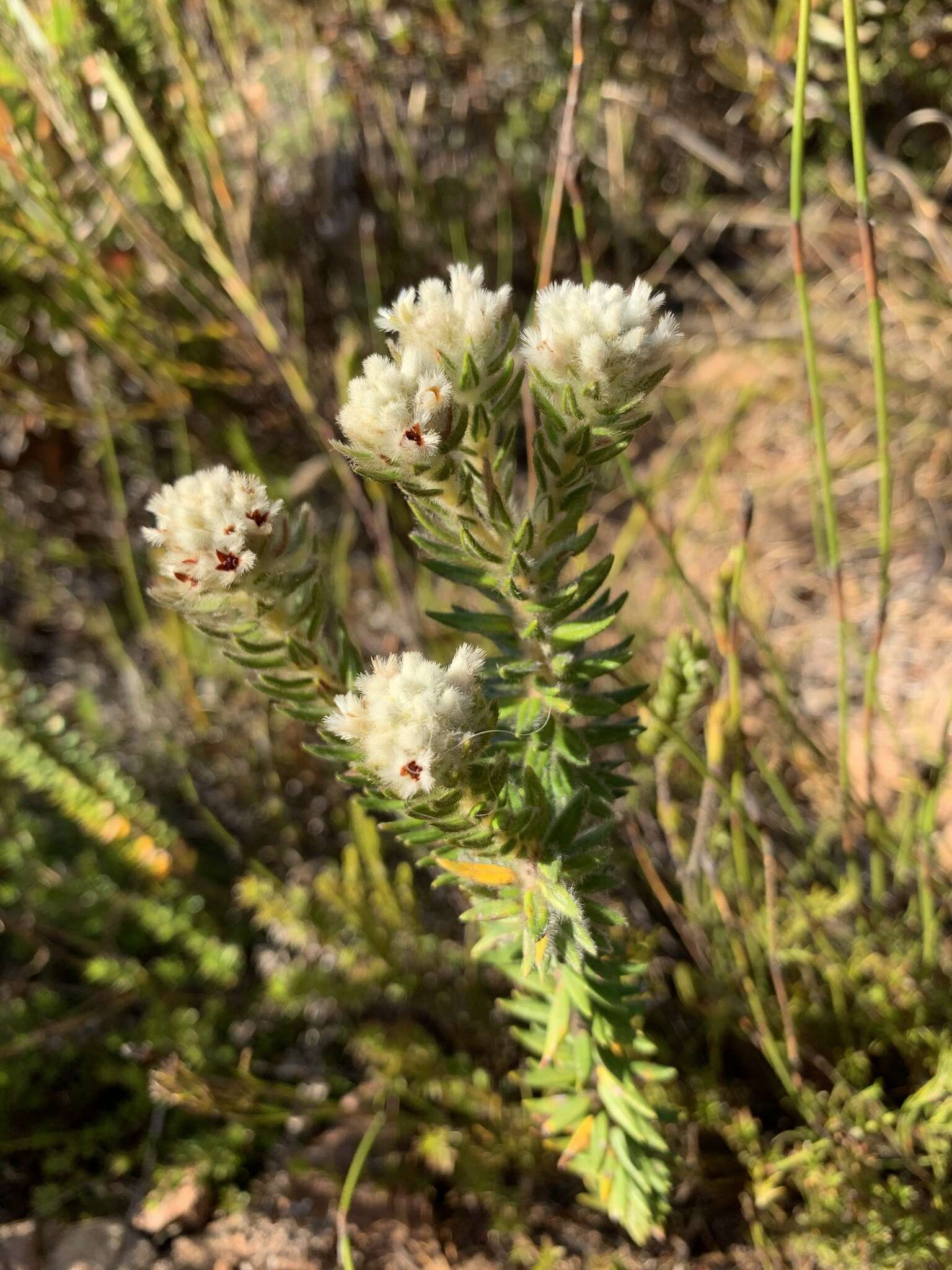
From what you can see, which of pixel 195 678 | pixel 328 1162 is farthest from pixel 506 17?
pixel 328 1162

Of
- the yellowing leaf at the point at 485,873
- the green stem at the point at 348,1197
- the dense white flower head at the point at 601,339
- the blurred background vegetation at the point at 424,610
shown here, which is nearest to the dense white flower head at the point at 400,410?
the dense white flower head at the point at 601,339

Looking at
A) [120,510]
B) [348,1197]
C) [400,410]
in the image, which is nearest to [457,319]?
[400,410]

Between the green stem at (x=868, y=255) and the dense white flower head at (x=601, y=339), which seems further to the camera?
the green stem at (x=868, y=255)

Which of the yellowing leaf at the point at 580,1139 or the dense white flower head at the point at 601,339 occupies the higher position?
the dense white flower head at the point at 601,339

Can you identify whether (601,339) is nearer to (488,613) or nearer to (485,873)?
(488,613)

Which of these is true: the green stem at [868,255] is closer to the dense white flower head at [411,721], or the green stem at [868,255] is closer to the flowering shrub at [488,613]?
the flowering shrub at [488,613]

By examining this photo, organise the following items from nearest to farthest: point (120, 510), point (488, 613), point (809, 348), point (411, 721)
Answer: point (411, 721) → point (488, 613) → point (809, 348) → point (120, 510)

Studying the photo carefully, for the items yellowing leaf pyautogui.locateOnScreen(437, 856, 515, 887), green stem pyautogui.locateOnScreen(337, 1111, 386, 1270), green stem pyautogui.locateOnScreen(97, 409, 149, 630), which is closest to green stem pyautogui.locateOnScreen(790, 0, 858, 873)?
yellowing leaf pyautogui.locateOnScreen(437, 856, 515, 887)

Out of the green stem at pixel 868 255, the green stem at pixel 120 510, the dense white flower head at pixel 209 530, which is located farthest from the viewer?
the green stem at pixel 120 510
